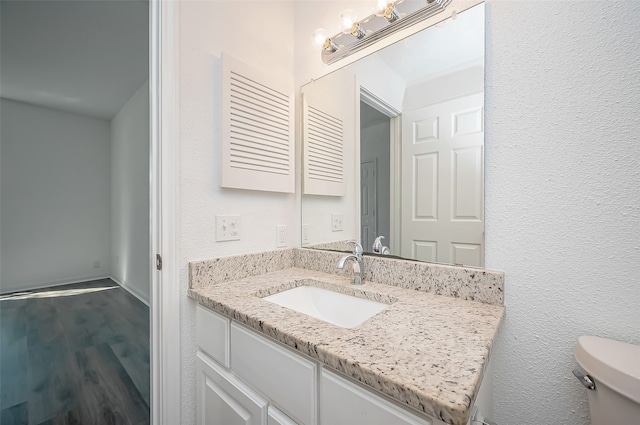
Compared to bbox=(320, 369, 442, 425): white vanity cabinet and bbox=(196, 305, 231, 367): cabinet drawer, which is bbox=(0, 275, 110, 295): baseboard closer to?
bbox=(196, 305, 231, 367): cabinet drawer

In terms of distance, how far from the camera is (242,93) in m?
1.17

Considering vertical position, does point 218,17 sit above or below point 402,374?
above

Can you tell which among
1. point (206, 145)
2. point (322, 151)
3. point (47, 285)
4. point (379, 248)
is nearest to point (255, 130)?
point (206, 145)

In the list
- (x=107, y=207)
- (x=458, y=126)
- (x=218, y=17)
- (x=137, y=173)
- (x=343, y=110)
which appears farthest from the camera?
(x=107, y=207)

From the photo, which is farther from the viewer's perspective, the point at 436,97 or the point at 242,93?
the point at 242,93

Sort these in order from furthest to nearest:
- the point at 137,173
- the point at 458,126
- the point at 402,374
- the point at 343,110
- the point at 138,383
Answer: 1. the point at 137,173
2. the point at 138,383
3. the point at 343,110
4. the point at 458,126
5. the point at 402,374

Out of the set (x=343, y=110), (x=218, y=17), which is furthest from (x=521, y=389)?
(x=218, y=17)

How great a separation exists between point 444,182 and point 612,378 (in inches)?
24.5

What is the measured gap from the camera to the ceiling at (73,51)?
1.99 meters

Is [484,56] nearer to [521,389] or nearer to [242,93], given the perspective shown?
[242,93]

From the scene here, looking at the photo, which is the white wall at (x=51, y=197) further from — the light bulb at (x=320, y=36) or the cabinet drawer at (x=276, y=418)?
the cabinet drawer at (x=276, y=418)

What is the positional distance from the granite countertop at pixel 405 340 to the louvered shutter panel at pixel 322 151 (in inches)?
23.0

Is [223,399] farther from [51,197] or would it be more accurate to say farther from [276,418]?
[51,197]

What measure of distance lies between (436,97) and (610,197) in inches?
22.6
